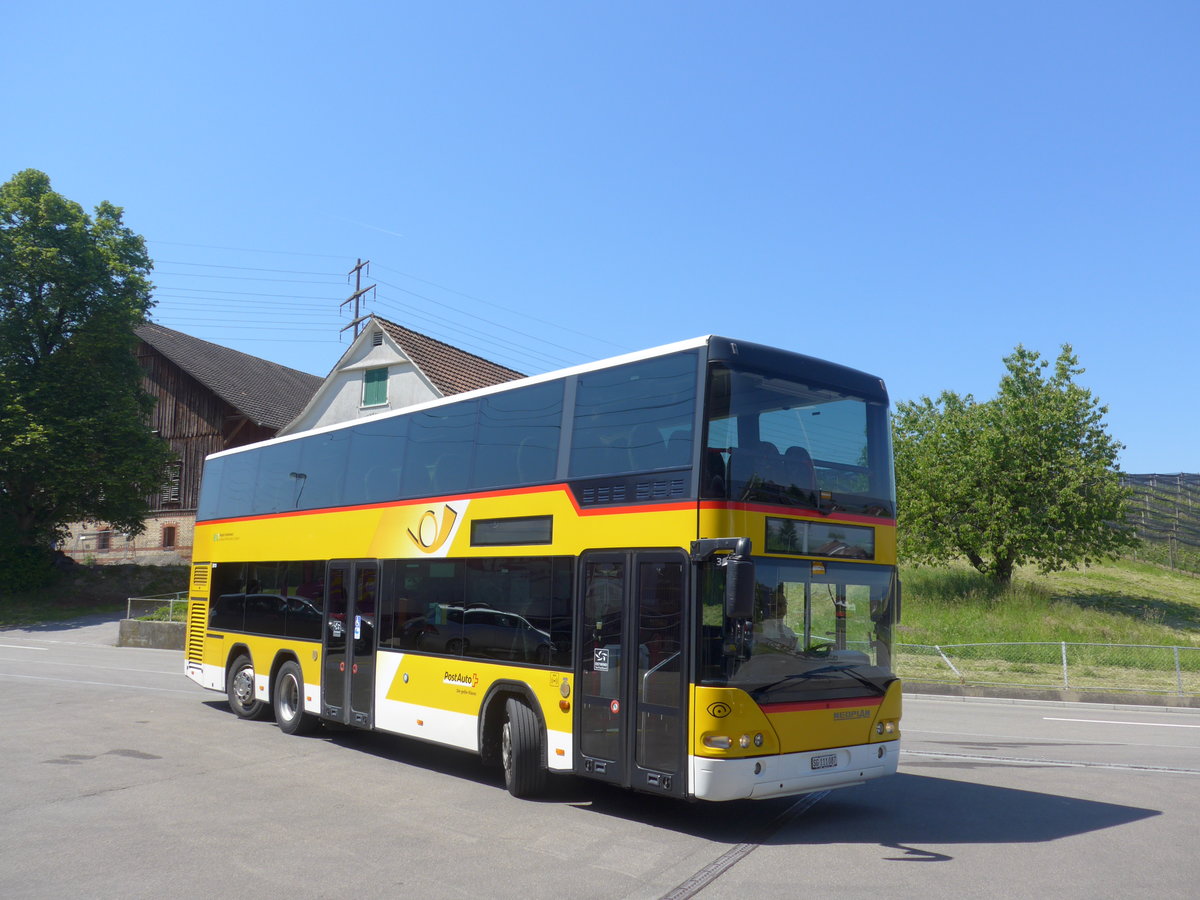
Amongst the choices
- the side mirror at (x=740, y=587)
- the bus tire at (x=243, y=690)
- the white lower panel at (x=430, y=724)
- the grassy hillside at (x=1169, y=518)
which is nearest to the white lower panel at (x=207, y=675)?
the bus tire at (x=243, y=690)

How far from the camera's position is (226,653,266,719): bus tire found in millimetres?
15211

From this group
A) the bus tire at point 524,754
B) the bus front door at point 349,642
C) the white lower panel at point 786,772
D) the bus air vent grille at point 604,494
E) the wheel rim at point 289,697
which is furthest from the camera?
the wheel rim at point 289,697

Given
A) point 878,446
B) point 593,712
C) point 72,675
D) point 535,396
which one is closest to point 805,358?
point 878,446

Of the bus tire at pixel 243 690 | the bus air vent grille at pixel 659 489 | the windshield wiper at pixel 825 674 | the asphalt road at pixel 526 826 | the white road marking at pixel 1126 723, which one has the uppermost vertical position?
Result: the bus air vent grille at pixel 659 489

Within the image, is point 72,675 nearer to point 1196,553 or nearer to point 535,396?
point 535,396

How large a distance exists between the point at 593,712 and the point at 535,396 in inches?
128

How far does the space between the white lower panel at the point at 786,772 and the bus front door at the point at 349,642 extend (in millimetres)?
5758

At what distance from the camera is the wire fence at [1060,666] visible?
72.3 feet

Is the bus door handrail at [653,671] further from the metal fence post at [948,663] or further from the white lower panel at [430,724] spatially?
the metal fence post at [948,663]

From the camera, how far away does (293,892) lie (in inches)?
255

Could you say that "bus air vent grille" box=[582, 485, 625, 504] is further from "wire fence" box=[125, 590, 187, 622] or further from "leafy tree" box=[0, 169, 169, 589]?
"leafy tree" box=[0, 169, 169, 589]

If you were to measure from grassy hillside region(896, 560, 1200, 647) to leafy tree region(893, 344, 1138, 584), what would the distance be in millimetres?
1306

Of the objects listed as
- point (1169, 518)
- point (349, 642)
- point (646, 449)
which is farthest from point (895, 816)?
point (1169, 518)

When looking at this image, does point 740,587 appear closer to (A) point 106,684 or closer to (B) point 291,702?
(B) point 291,702
